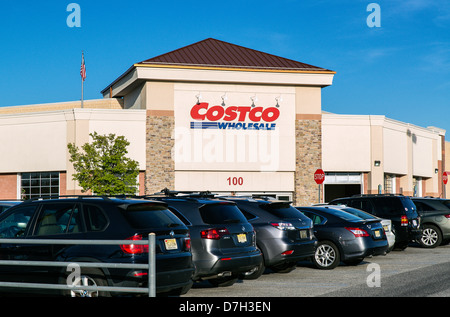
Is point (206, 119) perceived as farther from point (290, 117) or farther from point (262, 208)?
point (262, 208)

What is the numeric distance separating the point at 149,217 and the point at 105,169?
85.1 ft

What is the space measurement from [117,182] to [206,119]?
328 inches

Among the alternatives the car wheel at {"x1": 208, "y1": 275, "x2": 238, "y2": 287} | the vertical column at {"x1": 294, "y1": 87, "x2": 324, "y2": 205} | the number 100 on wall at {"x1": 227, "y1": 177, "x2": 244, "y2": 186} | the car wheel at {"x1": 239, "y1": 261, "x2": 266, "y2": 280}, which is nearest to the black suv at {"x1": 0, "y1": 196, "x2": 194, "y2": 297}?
the car wheel at {"x1": 208, "y1": 275, "x2": 238, "y2": 287}

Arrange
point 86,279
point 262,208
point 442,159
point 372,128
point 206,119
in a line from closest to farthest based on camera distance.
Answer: point 86,279 < point 262,208 < point 206,119 < point 372,128 < point 442,159

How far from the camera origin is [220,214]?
11.8m

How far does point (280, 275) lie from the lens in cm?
1467

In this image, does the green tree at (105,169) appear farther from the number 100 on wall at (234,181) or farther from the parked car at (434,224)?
the parked car at (434,224)

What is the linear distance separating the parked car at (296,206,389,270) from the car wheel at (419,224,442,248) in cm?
690

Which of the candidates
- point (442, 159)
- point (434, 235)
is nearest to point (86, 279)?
point (434, 235)

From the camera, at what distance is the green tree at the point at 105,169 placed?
34.2m

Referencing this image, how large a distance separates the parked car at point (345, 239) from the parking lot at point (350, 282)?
0.98 ft

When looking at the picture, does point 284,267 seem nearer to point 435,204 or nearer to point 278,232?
point 278,232

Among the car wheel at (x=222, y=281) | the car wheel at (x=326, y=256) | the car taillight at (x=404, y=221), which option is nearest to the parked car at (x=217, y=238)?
the car wheel at (x=222, y=281)

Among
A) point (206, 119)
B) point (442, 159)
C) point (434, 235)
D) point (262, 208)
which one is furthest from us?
point (442, 159)
